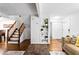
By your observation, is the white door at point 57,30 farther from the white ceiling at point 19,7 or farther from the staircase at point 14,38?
the white ceiling at point 19,7

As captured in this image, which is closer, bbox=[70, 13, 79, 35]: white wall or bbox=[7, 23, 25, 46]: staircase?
bbox=[70, 13, 79, 35]: white wall

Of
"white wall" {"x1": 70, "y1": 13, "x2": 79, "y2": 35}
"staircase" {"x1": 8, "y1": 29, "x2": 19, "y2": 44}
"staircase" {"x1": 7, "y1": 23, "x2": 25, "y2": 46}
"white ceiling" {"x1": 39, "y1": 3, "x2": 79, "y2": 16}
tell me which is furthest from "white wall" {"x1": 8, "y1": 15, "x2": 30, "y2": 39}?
"white wall" {"x1": 70, "y1": 13, "x2": 79, "y2": 35}

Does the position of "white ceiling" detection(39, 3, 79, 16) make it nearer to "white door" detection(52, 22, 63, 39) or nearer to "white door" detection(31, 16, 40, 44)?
"white door" detection(52, 22, 63, 39)

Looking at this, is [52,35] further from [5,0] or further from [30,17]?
[5,0]

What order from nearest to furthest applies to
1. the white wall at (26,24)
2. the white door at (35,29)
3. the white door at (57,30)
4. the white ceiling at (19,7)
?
the white ceiling at (19,7) < the white door at (57,30) < the white door at (35,29) < the white wall at (26,24)

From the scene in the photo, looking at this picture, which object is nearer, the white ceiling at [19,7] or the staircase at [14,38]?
the white ceiling at [19,7]

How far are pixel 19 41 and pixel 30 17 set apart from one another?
1639mm

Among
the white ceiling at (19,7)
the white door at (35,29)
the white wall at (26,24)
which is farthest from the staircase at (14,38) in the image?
the white ceiling at (19,7)

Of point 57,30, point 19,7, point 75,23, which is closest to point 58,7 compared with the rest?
point 19,7

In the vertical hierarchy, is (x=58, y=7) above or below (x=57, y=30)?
above

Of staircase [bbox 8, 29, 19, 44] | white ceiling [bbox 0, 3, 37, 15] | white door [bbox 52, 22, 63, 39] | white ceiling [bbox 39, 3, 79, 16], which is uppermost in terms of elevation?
white ceiling [bbox 0, 3, 37, 15]

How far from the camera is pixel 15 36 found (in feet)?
27.4

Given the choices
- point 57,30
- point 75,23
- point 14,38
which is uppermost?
point 75,23

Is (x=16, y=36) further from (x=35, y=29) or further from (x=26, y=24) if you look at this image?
(x=35, y=29)
